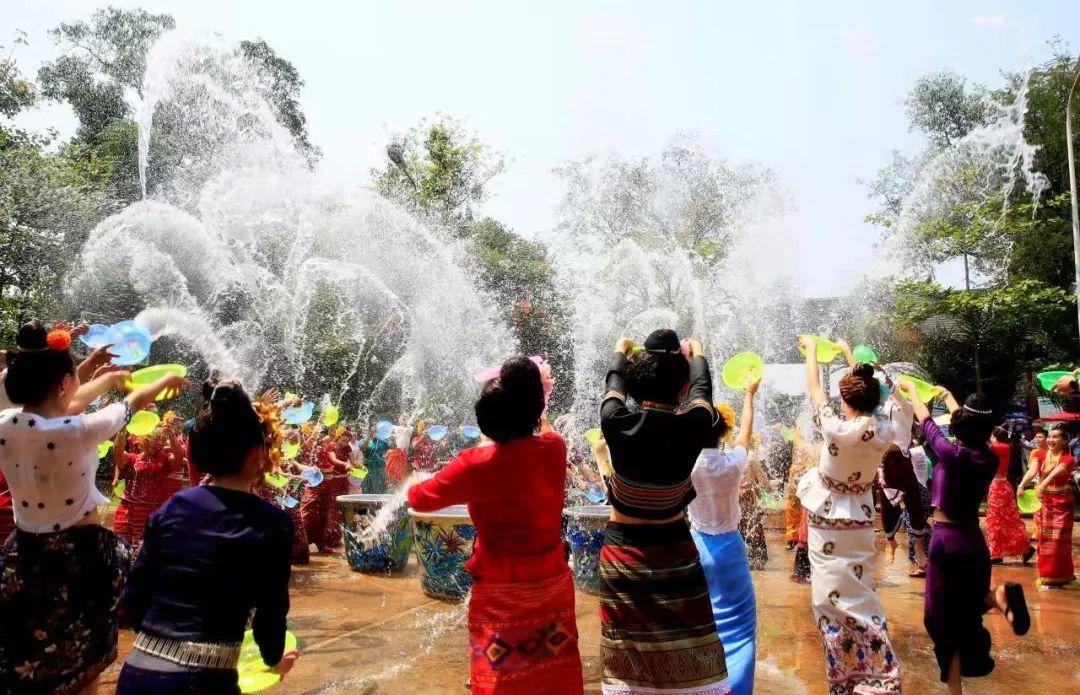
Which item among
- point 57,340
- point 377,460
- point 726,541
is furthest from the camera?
point 377,460

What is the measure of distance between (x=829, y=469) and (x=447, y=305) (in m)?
19.6

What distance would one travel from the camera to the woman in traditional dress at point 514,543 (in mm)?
2852

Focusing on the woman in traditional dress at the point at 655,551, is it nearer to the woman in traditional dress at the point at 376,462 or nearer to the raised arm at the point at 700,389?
the raised arm at the point at 700,389

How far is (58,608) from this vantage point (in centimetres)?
298

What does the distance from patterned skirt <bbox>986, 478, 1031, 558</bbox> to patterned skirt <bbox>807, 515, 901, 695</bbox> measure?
22.5 ft

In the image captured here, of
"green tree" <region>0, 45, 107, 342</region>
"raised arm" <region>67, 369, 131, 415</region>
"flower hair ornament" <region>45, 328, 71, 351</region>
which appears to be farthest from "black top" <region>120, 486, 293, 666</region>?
"green tree" <region>0, 45, 107, 342</region>

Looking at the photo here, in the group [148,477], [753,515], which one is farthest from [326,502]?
[753,515]

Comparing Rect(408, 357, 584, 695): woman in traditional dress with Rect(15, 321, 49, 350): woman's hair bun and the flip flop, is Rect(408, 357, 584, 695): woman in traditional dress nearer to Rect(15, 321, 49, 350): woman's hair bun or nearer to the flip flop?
Rect(15, 321, 49, 350): woman's hair bun

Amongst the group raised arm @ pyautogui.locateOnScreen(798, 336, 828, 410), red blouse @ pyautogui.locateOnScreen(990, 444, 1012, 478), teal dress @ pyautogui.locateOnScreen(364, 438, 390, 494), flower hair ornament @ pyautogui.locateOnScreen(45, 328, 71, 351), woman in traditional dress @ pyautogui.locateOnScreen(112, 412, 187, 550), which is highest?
flower hair ornament @ pyautogui.locateOnScreen(45, 328, 71, 351)

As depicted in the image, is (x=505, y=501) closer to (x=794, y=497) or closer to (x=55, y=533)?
(x=55, y=533)

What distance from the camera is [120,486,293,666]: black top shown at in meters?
2.25

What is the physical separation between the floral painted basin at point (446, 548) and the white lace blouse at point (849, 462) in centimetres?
346

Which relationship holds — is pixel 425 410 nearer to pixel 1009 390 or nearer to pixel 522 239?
pixel 522 239

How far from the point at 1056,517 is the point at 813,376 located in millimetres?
5914
